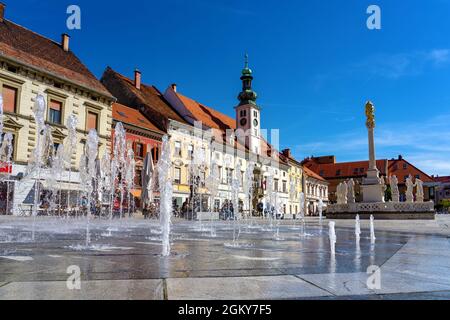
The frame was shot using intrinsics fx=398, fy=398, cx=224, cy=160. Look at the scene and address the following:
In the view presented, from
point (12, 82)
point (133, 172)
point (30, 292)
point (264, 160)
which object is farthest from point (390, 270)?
point (264, 160)

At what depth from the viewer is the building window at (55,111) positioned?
2712 cm

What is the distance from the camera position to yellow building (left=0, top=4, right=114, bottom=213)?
955 inches

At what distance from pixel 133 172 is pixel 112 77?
12.7 meters

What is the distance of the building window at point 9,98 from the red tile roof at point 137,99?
15327mm

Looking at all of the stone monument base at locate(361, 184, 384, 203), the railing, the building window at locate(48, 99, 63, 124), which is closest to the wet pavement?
the railing

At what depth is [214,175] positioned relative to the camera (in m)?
45.4

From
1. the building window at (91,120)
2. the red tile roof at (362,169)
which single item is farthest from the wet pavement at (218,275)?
the red tile roof at (362,169)

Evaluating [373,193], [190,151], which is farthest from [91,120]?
[373,193]

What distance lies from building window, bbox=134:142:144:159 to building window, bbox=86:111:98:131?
4.78 m

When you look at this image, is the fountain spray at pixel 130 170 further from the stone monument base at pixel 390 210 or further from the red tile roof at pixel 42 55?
the stone monument base at pixel 390 210

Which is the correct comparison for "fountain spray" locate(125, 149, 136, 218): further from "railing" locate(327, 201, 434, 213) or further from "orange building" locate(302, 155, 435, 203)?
"orange building" locate(302, 155, 435, 203)

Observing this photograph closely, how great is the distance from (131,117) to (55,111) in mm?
8649

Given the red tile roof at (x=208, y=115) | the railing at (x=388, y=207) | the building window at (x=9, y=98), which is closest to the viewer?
the building window at (x=9, y=98)
